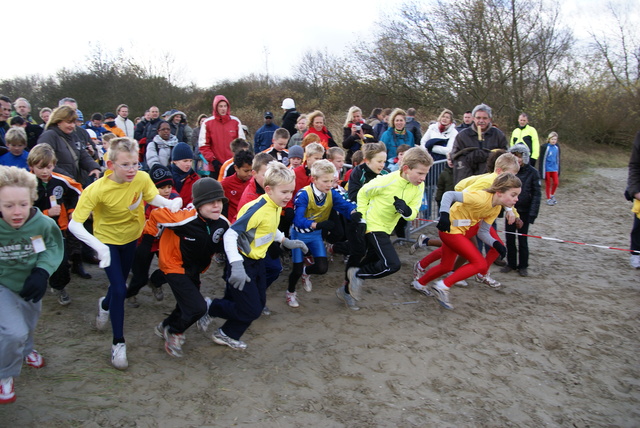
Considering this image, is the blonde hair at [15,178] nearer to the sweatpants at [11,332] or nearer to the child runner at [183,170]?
the sweatpants at [11,332]

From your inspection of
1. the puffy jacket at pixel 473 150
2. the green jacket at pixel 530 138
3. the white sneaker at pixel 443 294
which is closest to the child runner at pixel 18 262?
the white sneaker at pixel 443 294

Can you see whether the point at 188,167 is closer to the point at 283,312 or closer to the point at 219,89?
the point at 283,312

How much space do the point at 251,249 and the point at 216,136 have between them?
13.0 feet

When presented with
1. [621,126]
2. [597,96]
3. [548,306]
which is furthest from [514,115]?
[548,306]

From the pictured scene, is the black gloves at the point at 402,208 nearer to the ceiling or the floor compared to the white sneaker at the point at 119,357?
nearer to the ceiling

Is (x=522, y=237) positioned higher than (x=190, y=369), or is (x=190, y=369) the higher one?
(x=522, y=237)

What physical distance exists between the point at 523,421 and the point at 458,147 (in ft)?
14.2

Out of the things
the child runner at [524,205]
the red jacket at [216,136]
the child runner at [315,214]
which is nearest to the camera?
the child runner at [315,214]

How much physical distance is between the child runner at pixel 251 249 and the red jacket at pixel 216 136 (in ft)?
Result: 12.1

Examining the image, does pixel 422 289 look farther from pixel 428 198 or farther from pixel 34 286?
pixel 34 286

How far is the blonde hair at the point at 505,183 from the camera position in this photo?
4.83 m

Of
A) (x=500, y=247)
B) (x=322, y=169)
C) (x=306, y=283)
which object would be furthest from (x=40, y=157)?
(x=500, y=247)

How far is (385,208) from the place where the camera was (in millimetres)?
4961

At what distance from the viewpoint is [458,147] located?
22.1 feet
